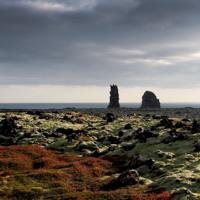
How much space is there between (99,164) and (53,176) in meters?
8.17

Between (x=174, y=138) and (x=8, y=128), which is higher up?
(x=8, y=128)

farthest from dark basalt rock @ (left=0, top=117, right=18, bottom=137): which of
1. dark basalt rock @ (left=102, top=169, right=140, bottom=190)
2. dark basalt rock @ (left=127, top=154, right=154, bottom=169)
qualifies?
dark basalt rock @ (left=102, top=169, right=140, bottom=190)

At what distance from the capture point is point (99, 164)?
55.5m

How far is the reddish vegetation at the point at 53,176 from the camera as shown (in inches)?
1626

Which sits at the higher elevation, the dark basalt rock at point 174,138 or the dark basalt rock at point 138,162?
the dark basalt rock at point 174,138

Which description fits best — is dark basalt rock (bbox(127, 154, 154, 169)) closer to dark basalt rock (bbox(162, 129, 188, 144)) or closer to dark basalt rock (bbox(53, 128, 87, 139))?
dark basalt rock (bbox(162, 129, 188, 144))

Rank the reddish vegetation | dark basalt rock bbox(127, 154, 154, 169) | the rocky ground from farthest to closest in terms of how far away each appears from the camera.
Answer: dark basalt rock bbox(127, 154, 154, 169)
the rocky ground
the reddish vegetation

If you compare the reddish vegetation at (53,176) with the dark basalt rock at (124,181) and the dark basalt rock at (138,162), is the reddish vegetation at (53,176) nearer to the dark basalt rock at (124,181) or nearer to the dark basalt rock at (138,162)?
the dark basalt rock at (124,181)

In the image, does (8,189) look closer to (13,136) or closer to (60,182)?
(60,182)

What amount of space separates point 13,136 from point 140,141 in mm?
23883

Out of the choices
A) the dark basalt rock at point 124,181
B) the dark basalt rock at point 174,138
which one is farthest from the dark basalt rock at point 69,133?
the dark basalt rock at point 124,181

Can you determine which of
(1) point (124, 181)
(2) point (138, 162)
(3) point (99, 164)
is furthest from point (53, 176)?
(2) point (138, 162)

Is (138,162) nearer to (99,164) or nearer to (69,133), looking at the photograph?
(99,164)

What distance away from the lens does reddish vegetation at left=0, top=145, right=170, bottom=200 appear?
4131 cm
